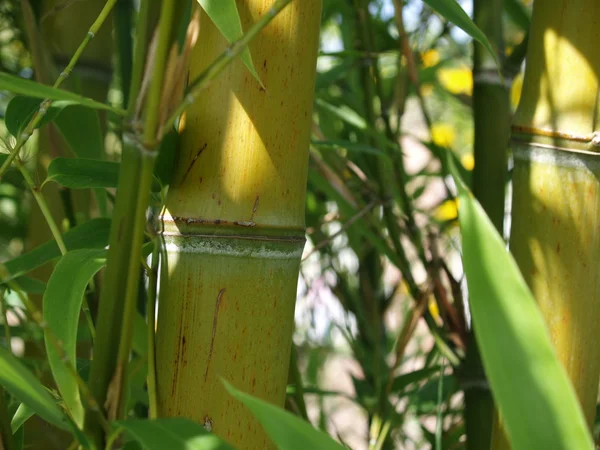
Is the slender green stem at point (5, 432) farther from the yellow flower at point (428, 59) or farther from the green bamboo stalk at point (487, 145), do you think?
the yellow flower at point (428, 59)

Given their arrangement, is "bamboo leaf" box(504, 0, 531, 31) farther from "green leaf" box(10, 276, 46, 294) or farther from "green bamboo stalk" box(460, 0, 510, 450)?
"green leaf" box(10, 276, 46, 294)

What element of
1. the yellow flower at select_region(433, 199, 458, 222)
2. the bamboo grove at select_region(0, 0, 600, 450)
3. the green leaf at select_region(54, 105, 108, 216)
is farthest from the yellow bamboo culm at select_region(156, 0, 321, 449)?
the yellow flower at select_region(433, 199, 458, 222)

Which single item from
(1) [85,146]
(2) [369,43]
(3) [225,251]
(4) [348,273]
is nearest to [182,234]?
(3) [225,251]

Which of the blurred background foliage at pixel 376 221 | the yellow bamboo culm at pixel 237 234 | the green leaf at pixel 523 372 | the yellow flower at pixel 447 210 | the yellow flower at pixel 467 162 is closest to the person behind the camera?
the green leaf at pixel 523 372

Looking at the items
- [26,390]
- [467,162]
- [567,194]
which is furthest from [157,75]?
[467,162]

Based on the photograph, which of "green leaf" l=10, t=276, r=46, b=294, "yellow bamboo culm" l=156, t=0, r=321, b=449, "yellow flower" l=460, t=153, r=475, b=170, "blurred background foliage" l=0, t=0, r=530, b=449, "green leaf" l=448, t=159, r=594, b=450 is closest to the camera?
"green leaf" l=448, t=159, r=594, b=450

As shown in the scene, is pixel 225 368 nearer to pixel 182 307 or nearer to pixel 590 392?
pixel 182 307

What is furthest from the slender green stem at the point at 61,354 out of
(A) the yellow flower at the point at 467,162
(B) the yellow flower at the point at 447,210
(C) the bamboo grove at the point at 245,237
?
(A) the yellow flower at the point at 467,162
